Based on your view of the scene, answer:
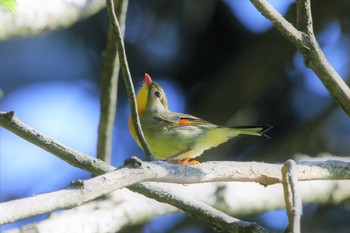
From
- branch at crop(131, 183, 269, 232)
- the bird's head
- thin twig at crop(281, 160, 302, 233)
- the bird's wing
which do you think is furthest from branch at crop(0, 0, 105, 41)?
thin twig at crop(281, 160, 302, 233)

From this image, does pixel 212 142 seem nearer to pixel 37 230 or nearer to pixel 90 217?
pixel 90 217

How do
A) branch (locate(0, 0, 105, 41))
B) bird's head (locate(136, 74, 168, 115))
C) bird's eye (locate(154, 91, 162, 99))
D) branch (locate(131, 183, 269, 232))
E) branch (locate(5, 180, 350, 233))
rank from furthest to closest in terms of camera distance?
bird's eye (locate(154, 91, 162, 99)), bird's head (locate(136, 74, 168, 115)), branch (locate(0, 0, 105, 41)), branch (locate(5, 180, 350, 233)), branch (locate(131, 183, 269, 232))

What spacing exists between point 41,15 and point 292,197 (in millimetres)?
3134

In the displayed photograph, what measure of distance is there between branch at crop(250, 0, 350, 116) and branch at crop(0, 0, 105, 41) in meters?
2.32

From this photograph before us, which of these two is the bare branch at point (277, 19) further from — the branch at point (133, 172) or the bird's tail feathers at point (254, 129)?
the bird's tail feathers at point (254, 129)

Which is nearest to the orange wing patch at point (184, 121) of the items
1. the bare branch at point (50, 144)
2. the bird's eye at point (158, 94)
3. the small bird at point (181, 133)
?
the small bird at point (181, 133)

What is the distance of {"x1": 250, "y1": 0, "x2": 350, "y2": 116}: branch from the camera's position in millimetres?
3793

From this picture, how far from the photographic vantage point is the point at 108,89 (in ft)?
17.2

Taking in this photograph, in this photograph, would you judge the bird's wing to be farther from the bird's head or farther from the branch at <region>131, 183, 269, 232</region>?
the branch at <region>131, 183, 269, 232</region>

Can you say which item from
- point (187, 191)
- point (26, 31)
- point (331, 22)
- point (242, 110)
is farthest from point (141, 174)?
point (331, 22)

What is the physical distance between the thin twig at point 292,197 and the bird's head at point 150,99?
2077mm

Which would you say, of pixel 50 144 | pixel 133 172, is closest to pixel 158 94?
pixel 50 144

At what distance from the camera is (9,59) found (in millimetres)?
8344

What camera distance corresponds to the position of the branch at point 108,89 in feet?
17.0
